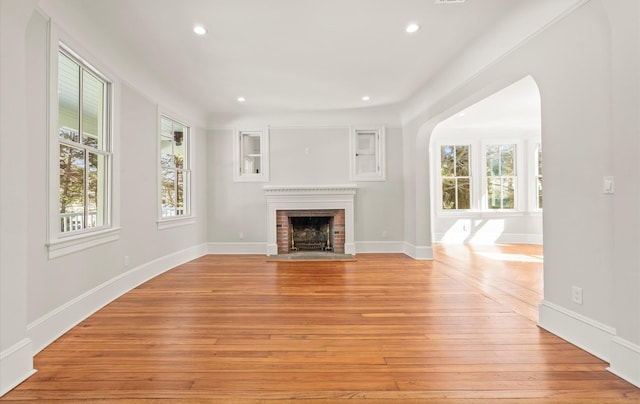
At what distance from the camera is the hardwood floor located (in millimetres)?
1639

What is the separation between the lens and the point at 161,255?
427 centimetres

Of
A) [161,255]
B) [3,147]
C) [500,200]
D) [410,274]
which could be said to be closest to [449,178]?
[500,200]

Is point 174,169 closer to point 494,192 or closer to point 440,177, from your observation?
point 440,177

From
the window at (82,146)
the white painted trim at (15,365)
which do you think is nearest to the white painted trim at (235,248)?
the window at (82,146)

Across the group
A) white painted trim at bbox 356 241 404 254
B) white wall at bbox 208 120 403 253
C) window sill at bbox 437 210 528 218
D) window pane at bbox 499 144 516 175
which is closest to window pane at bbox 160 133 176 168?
white wall at bbox 208 120 403 253

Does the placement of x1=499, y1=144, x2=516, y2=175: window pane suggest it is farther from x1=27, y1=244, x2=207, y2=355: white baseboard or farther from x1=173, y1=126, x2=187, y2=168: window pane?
x1=27, y1=244, x2=207, y2=355: white baseboard

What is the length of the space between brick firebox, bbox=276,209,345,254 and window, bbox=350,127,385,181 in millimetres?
821

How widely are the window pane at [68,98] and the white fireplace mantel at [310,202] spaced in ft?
10.5

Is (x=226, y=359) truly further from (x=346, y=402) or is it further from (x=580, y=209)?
(x=580, y=209)

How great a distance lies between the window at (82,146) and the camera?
2.52 m

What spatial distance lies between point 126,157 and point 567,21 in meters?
4.37

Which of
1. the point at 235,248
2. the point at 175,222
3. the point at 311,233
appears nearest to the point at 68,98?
the point at 175,222

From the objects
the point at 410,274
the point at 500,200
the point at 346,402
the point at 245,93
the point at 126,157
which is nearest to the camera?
the point at 346,402

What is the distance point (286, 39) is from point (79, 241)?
2724mm
